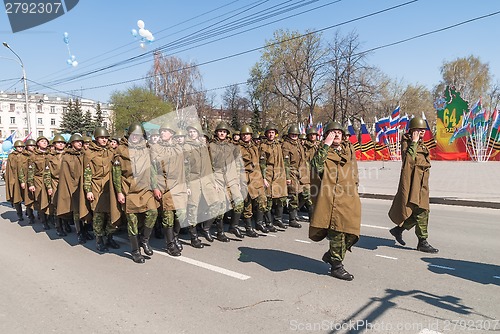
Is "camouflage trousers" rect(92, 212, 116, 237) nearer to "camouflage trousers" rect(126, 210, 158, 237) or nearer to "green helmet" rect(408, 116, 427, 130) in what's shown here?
"camouflage trousers" rect(126, 210, 158, 237)

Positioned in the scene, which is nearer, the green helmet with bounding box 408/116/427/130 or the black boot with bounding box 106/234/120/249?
the green helmet with bounding box 408/116/427/130

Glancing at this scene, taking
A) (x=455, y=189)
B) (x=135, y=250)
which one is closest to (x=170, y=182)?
(x=135, y=250)

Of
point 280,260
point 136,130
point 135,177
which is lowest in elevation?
point 280,260

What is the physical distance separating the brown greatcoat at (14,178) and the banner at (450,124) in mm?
24896

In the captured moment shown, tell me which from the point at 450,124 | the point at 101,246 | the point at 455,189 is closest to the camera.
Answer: the point at 101,246

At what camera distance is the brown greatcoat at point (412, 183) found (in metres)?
5.66

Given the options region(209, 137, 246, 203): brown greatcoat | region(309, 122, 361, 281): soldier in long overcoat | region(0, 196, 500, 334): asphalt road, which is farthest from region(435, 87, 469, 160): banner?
region(309, 122, 361, 281): soldier in long overcoat

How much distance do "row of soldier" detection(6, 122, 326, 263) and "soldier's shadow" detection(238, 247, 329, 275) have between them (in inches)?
37.0

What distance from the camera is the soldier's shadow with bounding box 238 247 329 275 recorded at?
5.11 meters

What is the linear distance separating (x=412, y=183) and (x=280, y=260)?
7.38 ft

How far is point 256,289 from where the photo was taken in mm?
4367

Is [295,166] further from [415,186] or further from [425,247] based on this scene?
[425,247]

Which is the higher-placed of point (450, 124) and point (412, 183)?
point (450, 124)

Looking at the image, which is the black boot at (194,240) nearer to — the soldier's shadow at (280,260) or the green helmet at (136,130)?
the soldier's shadow at (280,260)
